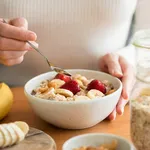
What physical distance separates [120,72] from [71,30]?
24 cm

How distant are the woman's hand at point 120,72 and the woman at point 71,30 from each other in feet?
0.08

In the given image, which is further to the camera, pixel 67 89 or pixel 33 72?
pixel 33 72

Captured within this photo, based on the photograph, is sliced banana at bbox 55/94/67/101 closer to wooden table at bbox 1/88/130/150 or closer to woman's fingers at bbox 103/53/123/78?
wooden table at bbox 1/88/130/150

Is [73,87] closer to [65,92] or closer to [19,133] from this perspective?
[65,92]

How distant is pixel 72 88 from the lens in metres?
0.96

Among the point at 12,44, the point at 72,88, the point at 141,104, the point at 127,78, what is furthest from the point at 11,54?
the point at 141,104

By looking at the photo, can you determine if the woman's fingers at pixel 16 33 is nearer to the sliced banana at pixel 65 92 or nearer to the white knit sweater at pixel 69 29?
the sliced banana at pixel 65 92

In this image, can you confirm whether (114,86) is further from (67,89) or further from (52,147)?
(52,147)

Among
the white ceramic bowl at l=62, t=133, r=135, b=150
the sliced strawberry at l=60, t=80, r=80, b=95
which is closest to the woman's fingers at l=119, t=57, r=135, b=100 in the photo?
the sliced strawberry at l=60, t=80, r=80, b=95

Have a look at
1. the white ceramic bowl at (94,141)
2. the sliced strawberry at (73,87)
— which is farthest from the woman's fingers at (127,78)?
the white ceramic bowl at (94,141)

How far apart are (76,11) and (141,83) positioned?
52 cm

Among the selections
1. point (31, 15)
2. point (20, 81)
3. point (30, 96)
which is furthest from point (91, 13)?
→ point (30, 96)

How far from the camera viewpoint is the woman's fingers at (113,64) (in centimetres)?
107

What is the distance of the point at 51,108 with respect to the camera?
2.98 ft
